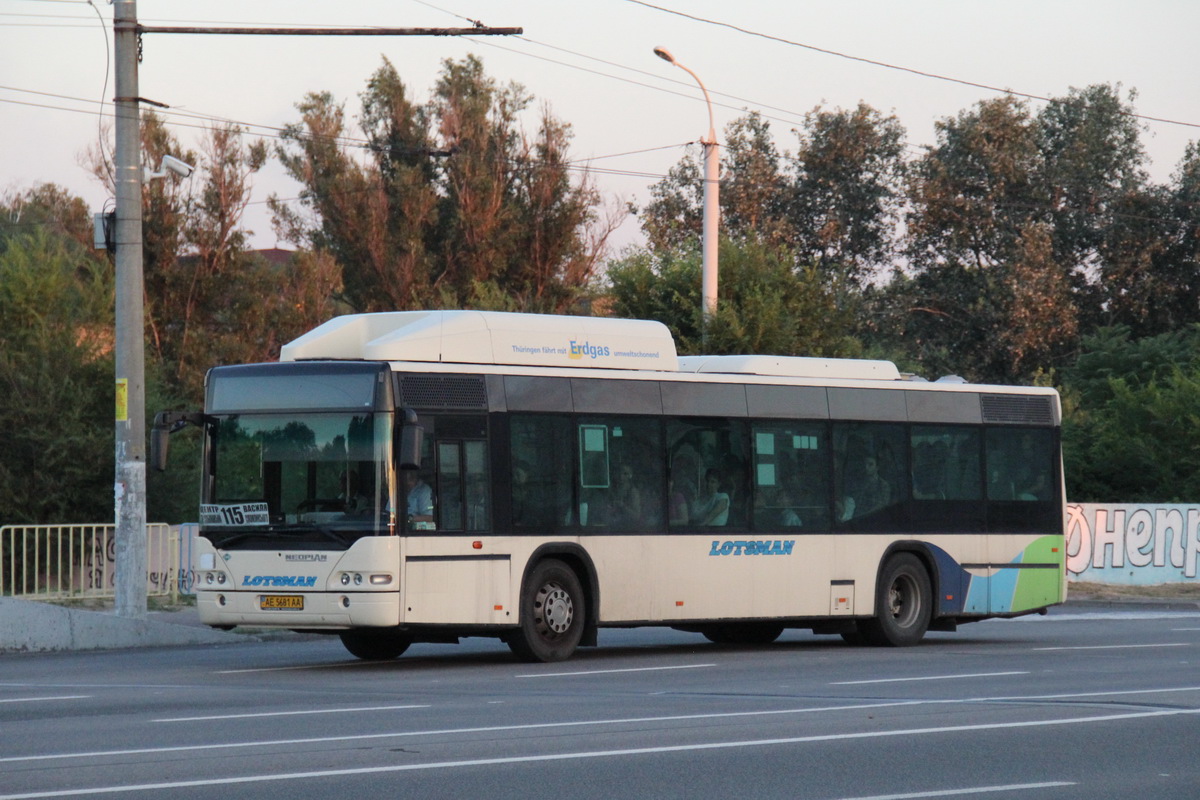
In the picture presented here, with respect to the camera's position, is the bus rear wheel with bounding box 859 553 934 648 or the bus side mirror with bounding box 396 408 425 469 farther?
the bus rear wheel with bounding box 859 553 934 648

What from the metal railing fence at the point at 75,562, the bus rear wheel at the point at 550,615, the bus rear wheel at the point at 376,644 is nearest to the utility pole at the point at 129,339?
the metal railing fence at the point at 75,562

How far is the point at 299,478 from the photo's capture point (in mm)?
15539

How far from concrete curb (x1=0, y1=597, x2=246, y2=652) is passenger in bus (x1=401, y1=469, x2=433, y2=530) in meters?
5.28

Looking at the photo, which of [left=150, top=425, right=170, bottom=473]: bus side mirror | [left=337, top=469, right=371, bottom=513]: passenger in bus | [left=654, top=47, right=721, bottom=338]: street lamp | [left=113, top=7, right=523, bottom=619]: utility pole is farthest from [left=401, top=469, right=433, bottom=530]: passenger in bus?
[left=654, top=47, right=721, bottom=338]: street lamp

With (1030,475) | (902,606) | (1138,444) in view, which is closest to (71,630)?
(902,606)

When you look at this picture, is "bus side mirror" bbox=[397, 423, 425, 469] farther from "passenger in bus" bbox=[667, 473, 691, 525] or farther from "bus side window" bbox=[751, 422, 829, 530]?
"bus side window" bbox=[751, 422, 829, 530]

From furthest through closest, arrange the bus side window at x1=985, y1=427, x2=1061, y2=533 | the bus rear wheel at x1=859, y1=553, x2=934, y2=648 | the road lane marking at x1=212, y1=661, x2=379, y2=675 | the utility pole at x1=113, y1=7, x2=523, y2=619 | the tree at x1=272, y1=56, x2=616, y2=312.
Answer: the tree at x1=272, y1=56, x2=616, y2=312 → the bus side window at x1=985, y1=427, x2=1061, y2=533 → the utility pole at x1=113, y1=7, x2=523, y2=619 → the bus rear wheel at x1=859, y1=553, x2=934, y2=648 → the road lane marking at x1=212, y1=661, x2=379, y2=675

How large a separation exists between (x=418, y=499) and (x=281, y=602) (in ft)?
4.81

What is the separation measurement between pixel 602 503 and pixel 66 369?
16.1 m

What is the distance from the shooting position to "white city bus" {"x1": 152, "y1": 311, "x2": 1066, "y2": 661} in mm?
15438

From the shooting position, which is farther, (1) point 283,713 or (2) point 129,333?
(2) point 129,333

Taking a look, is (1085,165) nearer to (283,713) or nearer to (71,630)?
(71,630)

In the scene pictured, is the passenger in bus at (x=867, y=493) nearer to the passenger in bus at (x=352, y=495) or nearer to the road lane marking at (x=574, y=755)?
the passenger in bus at (x=352, y=495)

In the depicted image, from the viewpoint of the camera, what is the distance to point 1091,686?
13.9m
